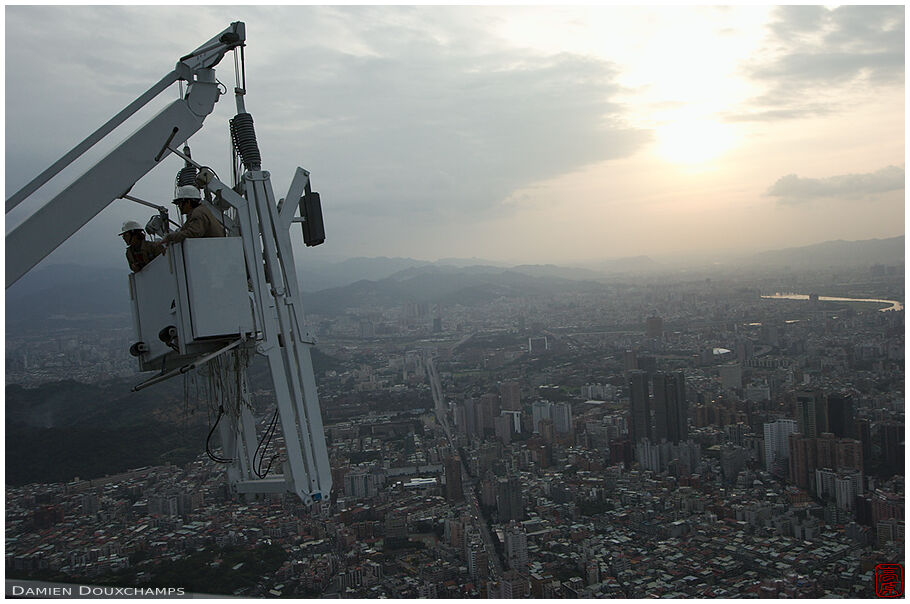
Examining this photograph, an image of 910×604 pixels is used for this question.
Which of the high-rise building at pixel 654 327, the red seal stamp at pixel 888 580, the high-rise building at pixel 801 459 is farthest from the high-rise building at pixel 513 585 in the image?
the high-rise building at pixel 654 327

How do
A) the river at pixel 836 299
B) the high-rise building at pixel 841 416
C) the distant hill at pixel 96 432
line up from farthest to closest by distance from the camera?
the river at pixel 836 299
the high-rise building at pixel 841 416
the distant hill at pixel 96 432

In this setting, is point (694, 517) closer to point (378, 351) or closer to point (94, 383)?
point (94, 383)

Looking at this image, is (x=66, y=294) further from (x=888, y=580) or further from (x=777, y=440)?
(x=888, y=580)

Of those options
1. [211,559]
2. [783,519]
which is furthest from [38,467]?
[783,519]

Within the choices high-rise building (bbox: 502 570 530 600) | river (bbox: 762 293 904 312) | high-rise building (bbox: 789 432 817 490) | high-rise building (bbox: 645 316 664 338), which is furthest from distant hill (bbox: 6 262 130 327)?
river (bbox: 762 293 904 312)

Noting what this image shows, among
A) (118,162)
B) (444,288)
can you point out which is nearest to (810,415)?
(118,162)

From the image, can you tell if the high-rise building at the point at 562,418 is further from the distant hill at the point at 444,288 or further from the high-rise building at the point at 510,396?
the distant hill at the point at 444,288
